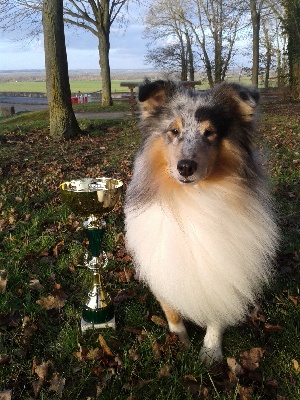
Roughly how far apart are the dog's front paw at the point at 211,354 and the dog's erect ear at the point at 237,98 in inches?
65.9

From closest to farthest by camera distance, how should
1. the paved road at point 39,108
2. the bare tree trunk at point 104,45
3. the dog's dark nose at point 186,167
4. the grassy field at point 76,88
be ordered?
the dog's dark nose at point 186,167 → the paved road at point 39,108 → the bare tree trunk at point 104,45 → the grassy field at point 76,88

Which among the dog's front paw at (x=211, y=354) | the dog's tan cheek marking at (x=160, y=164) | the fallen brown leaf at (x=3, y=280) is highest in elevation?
the dog's tan cheek marking at (x=160, y=164)

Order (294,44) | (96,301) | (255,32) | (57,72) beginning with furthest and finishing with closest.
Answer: (255,32)
(294,44)
(57,72)
(96,301)

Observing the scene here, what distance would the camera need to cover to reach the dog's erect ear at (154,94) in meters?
2.82

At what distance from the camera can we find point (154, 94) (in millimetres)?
2910

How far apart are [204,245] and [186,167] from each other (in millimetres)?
565

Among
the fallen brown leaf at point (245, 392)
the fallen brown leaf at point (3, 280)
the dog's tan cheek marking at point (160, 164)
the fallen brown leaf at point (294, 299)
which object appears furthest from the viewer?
the fallen brown leaf at point (3, 280)

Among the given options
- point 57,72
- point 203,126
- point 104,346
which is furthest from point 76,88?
point 104,346

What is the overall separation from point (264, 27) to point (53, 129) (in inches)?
1083

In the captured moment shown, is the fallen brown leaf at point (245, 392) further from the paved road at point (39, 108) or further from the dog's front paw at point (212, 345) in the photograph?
the paved road at point (39, 108)

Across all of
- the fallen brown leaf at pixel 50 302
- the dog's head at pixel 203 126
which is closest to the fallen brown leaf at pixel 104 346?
the fallen brown leaf at pixel 50 302

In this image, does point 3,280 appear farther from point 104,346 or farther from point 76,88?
point 76,88

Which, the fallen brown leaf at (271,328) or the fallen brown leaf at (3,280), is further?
the fallen brown leaf at (3,280)

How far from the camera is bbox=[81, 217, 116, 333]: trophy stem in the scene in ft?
10.3
